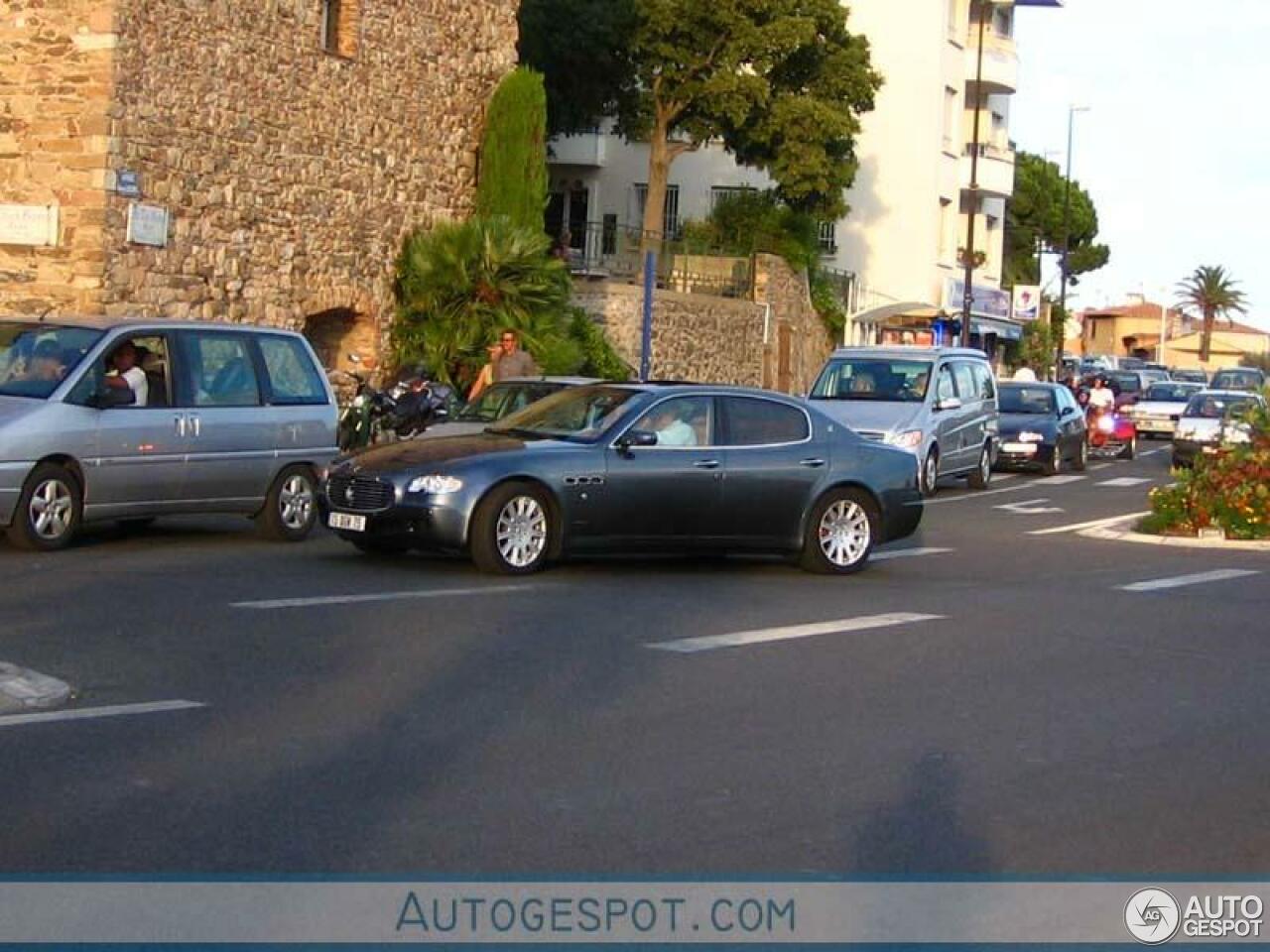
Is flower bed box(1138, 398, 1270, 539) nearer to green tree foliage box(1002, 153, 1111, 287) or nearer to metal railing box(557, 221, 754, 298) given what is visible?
metal railing box(557, 221, 754, 298)

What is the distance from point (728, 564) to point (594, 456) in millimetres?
2271

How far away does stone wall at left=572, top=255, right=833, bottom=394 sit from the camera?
38562 millimetres

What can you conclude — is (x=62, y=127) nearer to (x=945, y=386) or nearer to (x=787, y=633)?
(x=945, y=386)

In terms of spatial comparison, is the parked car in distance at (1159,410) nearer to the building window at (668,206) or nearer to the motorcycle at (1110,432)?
the motorcycle at (1110,432)

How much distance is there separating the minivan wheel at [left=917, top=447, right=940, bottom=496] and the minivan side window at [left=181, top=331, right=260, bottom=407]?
12.1 m

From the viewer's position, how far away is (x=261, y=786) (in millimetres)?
7777

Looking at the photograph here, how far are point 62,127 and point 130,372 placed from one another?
8765 mm

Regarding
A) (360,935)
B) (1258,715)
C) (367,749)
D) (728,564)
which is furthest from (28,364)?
(360,935)

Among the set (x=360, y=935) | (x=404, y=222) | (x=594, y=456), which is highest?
(x=404, y=222)

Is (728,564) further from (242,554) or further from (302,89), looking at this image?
(302,89)

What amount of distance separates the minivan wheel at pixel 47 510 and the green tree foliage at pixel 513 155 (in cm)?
1669

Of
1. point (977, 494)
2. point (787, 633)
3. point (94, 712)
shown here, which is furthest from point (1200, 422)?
point (94, 712)

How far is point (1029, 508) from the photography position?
2678cm

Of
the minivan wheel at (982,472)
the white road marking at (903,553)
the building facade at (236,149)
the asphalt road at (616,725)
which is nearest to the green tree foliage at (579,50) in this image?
the building facade at (236,149)
